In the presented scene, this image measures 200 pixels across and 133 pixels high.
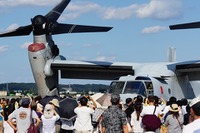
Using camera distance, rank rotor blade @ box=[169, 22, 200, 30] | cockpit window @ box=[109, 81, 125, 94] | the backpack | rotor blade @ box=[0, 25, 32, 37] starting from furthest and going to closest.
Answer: rotor blade @ box=[0, 25, 32, 37] → rotor blade @ box=[169, 22, 200, 30] → cockpit window @ box=[109, 81, 125, 94] → the backpack

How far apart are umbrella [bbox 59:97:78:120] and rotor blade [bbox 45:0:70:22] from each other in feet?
40.9

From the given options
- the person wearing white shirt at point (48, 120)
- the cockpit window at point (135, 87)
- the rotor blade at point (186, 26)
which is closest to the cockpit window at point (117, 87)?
the cockpit window at point (135, 87)

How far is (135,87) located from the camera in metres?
15.9

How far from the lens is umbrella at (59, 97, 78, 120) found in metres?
9.70

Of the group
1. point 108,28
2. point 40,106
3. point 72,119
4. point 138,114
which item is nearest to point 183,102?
point 138,114

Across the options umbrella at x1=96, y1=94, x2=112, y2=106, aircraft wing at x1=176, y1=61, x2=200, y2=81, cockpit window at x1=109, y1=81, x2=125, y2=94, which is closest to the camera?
umbrella at x1=96, y1=94, x2=112, y2=106

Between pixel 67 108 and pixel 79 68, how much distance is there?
13.5m

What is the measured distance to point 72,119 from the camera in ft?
32.0

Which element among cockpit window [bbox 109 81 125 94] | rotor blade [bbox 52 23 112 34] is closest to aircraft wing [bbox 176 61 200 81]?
rotor blade [bbox 52 23 112 34]

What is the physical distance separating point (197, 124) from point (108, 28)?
18.6m

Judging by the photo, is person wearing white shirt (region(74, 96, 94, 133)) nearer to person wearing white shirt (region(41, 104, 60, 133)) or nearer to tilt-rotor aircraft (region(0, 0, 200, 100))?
person wearing white shirt (region(41, 104, 60, 133))

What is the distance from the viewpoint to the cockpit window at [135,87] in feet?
51.7

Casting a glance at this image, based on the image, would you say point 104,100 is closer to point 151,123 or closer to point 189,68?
point 151,123

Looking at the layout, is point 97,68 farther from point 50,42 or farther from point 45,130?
point 45,130
